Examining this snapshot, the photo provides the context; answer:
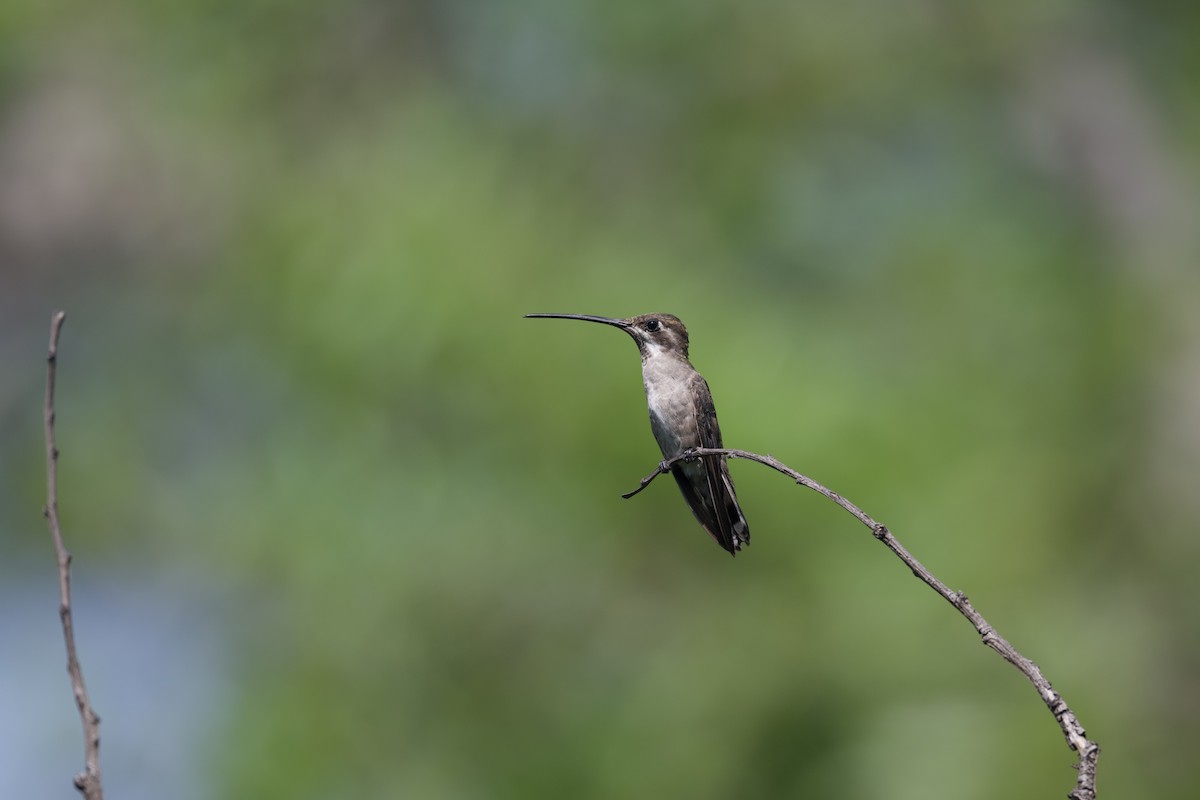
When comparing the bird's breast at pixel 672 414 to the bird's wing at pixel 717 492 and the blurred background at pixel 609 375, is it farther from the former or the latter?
the blurred background at pixel 609 375

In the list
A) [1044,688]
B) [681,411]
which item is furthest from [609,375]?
[1044,688]

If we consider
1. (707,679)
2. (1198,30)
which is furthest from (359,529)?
(1198,30)

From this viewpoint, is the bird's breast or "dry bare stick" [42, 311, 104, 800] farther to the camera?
the bird's breast

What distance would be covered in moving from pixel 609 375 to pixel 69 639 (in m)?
9.07

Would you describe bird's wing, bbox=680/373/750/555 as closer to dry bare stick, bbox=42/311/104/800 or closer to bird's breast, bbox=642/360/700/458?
bird's breast, bbox=642/360/700/458

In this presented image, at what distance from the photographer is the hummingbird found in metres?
3.89

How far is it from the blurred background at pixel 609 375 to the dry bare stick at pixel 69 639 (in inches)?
304

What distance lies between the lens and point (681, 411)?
14.5 feet

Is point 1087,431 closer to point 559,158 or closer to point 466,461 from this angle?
point 466,461

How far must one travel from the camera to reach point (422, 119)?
15391 mm

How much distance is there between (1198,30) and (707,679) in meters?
10.8

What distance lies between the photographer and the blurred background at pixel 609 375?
9.95 meters

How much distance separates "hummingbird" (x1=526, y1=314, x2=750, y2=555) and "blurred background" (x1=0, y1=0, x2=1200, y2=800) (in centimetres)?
474

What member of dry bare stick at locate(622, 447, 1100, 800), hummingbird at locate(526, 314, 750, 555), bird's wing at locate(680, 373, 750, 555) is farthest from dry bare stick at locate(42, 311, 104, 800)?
hummingbird at locate(526, 314, 750, 555)
